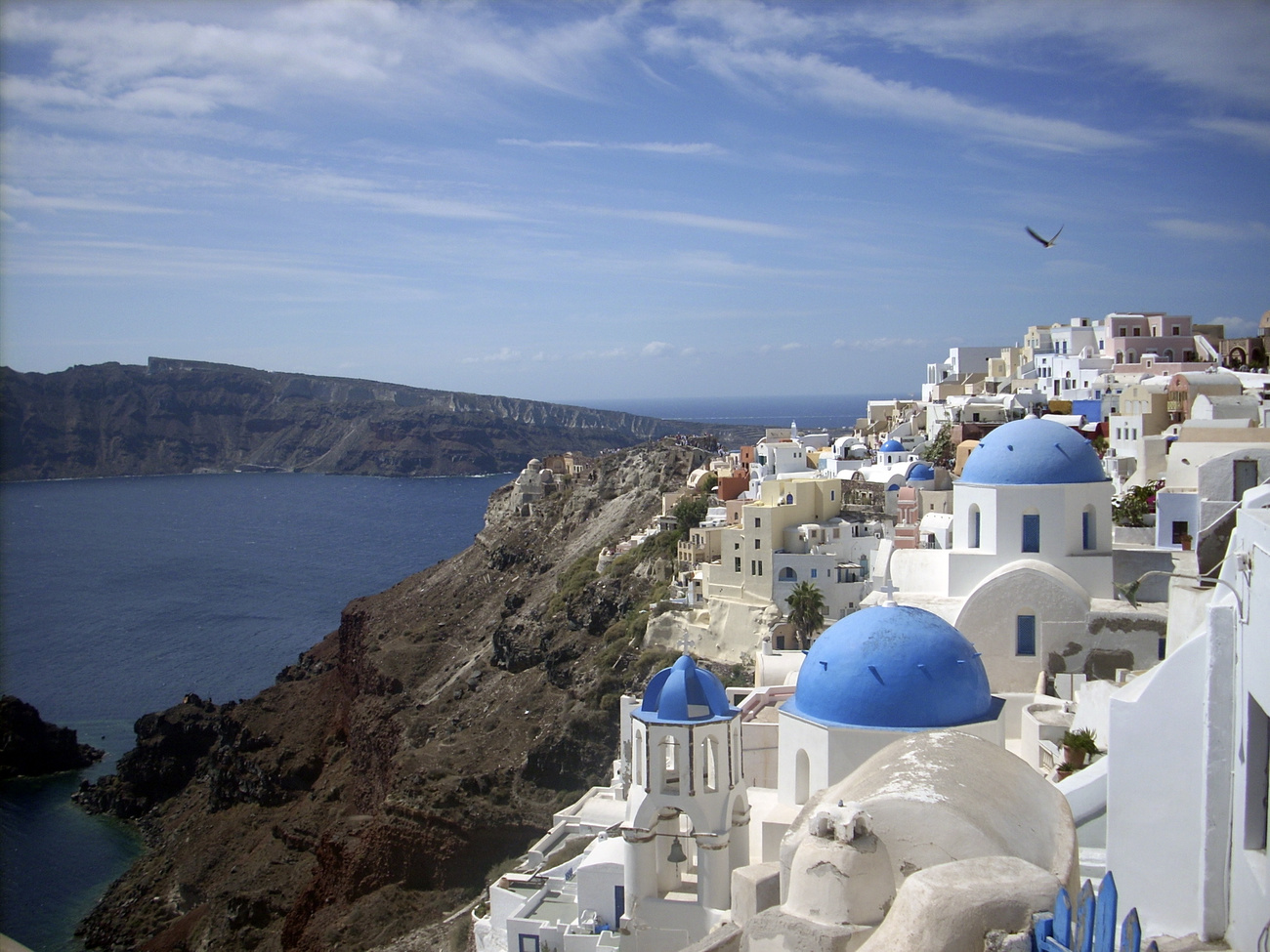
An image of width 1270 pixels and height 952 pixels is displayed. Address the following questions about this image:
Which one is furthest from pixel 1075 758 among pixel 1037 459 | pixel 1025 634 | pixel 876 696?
pixel 1037 459

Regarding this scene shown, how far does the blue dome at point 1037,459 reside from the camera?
623 inches

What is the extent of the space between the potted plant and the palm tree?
18.9 metres

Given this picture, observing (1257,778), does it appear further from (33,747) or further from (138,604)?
(138,604)

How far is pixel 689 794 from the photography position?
12.7 metres

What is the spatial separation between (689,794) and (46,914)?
29.9 m

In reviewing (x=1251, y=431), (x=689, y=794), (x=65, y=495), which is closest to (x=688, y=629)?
(x=1251, y=431)

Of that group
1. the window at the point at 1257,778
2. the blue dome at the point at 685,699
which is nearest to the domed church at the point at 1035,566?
the blue dome at the point at 685,699

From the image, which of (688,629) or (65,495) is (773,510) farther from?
(65,495)

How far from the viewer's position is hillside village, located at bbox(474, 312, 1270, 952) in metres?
5.89

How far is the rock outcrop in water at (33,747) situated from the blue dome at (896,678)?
4257 centimetres

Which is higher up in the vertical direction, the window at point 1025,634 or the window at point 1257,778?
the window at point 1257,778

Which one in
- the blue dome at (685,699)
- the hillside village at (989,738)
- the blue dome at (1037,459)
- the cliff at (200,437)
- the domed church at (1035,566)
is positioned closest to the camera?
the hillside village at (989,738)

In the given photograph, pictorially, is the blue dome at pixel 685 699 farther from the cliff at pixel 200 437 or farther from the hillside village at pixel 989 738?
the cliff at pixel 200 437

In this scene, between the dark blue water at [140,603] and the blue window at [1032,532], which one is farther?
the dark blue water at [140,603]
